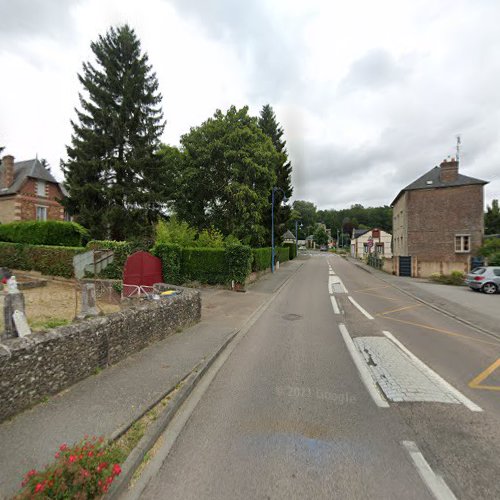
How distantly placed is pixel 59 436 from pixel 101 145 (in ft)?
76.7

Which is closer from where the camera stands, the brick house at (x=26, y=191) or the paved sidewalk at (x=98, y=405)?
the paved sidewalk at (x=98, y=405)

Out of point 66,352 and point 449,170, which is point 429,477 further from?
point 449,170

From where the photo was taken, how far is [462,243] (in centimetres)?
2614

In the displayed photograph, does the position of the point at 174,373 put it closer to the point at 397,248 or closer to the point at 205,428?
the point at 205,428

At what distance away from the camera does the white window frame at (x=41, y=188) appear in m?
30.3

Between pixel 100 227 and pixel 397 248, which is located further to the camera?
pixel 397 248

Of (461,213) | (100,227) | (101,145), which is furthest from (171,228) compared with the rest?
(461,213)

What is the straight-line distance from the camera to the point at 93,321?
Answer: 17.4 ft

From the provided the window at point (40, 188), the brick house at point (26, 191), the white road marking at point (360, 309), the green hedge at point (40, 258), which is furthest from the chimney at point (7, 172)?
the white road marking at point (360, 309)

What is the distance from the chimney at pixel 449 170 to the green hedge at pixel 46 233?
31217mm

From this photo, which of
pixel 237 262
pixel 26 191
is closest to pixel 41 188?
pixel 26 191

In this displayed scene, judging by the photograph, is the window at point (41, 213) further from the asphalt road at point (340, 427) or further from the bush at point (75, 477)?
the bush at point (75, 477)

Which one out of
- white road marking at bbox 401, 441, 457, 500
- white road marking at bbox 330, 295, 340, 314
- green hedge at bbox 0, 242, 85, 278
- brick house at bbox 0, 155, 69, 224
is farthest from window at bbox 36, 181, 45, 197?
white road marking at bbox 401, 441, 457, 500

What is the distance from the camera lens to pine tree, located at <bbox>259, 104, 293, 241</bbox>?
3638cm
